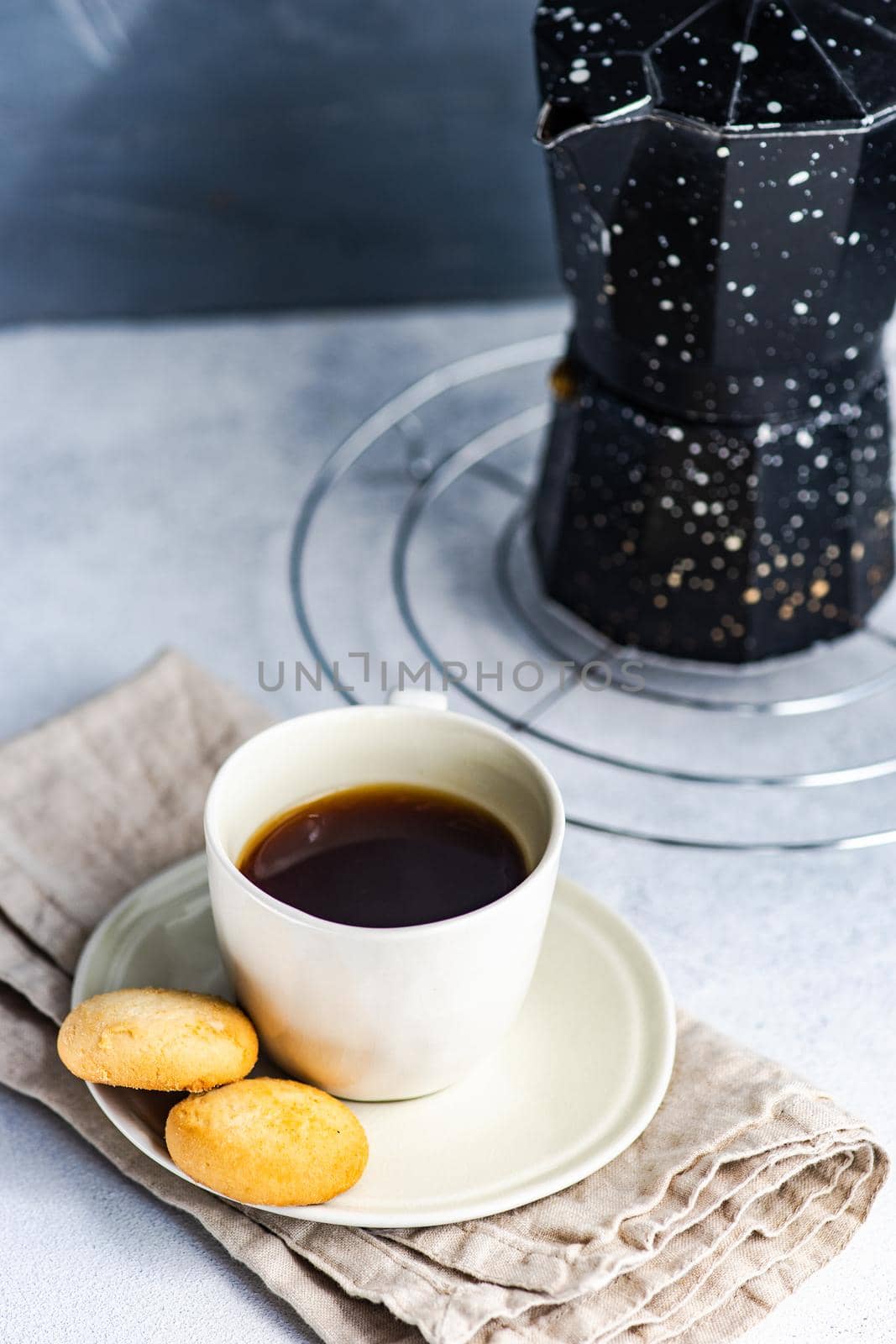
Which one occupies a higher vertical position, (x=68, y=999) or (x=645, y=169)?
(x=645, y=169)

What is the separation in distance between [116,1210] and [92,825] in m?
0.14

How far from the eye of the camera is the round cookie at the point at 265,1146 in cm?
33

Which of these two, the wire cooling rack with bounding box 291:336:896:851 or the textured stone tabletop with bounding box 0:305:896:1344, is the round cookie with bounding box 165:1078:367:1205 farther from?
the wire cooling rack with bounding box 291:336:896:851

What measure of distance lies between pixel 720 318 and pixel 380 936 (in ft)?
0.83

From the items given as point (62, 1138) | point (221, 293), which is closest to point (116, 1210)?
point (62, 1138)

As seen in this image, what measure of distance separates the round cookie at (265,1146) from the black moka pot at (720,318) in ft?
0.90

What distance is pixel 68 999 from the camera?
0.41 metres

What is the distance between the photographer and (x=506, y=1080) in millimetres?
376

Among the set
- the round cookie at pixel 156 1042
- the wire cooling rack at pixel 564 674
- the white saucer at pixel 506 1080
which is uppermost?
the round cookie at pixel 156 1042

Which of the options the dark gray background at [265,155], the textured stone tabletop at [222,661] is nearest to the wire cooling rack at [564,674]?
the textured stone tabletop at [222,661]

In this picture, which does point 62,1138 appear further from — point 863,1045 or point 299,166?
point 299,166

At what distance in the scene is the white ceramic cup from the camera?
0.34m

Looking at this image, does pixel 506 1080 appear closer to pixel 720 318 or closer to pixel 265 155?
pixel 720 318

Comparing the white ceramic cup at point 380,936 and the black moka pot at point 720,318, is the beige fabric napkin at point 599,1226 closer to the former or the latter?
the white ceramic cup at point 380,936
